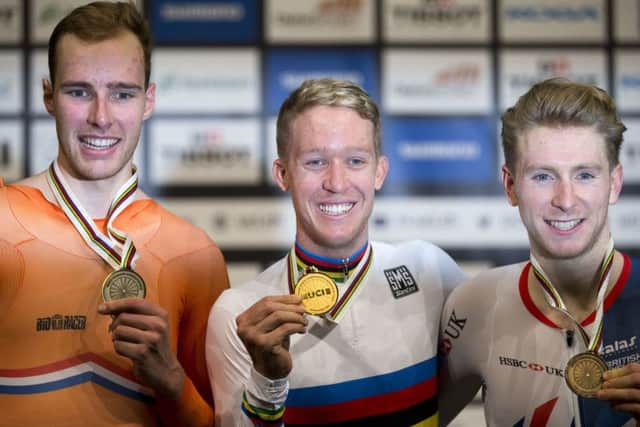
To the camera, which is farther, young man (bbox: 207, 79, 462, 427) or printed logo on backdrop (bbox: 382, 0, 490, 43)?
printed logo on backdrop (bbox: 382, 0, 490, 43)

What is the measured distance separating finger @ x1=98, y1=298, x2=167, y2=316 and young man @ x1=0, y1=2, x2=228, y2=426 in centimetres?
7

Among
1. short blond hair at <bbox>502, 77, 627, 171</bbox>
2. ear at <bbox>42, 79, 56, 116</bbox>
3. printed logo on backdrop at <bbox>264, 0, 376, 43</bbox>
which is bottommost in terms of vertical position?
short blond hair at <bbox>502, 77, 627, 171</bbox>

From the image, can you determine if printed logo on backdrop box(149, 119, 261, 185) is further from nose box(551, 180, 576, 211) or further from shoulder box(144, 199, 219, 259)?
nose box(551, 180, 576, 211)

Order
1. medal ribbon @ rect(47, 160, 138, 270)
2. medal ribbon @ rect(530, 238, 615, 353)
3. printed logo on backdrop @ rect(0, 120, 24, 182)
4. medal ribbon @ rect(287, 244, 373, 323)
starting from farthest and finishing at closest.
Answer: printed logo on backdrop @ rect(0, 120, 24, 182) → medal ribbon @ rect(287, 244, 373, 323) → medal ribbon @ rect(47, 160, 138, 270) → medal ribbon @ rect(530, 238, 615, 353)

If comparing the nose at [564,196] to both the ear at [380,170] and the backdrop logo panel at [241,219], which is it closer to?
the ear at [380,170]

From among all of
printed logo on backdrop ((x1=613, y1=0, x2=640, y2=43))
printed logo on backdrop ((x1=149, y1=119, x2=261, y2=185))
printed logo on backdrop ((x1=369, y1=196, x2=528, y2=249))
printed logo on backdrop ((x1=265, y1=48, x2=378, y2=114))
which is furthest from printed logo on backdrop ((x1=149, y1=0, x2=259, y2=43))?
printed logo on backdrop ((x1=613, y1=0, x2=640, y2=43))

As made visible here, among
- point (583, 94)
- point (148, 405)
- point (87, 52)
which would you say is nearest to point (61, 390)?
point (148, 405)

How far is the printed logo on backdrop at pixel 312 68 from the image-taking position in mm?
4176

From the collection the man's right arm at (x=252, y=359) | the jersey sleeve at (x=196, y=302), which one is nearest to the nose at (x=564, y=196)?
the man's right arm at (x=252, y=359)

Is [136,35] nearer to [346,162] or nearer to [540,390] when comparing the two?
[346,162]

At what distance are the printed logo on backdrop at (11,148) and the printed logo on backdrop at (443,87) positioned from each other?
6.15 feet

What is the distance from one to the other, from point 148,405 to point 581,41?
3.11 meters

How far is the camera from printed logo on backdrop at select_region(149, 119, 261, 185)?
4172mm

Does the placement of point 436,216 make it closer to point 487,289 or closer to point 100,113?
point 487,289
